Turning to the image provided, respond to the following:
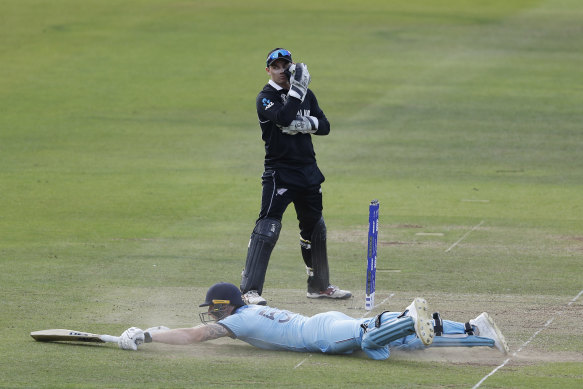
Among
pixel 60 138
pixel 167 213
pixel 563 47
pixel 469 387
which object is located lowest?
pixel 469 387

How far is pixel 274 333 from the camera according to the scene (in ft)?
31.2

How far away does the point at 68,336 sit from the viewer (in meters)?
9.70

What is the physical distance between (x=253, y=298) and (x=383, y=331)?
2.35 metres

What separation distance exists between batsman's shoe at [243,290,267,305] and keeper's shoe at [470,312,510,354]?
2400 millimetres

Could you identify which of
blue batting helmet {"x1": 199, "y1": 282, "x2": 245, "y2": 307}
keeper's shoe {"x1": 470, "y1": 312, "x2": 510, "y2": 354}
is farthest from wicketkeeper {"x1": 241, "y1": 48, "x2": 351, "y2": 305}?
keeper's shoe {"x1": 470, "y1": 312, "x2": 510, "y2": 354}

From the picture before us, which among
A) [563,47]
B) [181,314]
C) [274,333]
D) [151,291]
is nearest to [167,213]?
[151,291]

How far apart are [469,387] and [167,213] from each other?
9.89 meters

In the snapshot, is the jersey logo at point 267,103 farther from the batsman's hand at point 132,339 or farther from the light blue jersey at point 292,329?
the batsman's hand at point 132,339

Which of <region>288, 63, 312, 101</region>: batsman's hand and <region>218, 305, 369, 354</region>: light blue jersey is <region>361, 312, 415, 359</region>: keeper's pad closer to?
<region>218, 305, 369, 354</region>: light blue jersey

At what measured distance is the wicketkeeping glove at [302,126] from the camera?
11328 millimetres

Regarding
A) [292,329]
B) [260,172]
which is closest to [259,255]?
[292,329]

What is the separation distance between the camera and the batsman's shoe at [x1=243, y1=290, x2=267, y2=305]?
10.9 metres

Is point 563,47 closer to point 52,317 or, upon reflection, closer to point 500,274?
point 500,274

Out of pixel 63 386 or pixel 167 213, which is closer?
pixel 63 386
